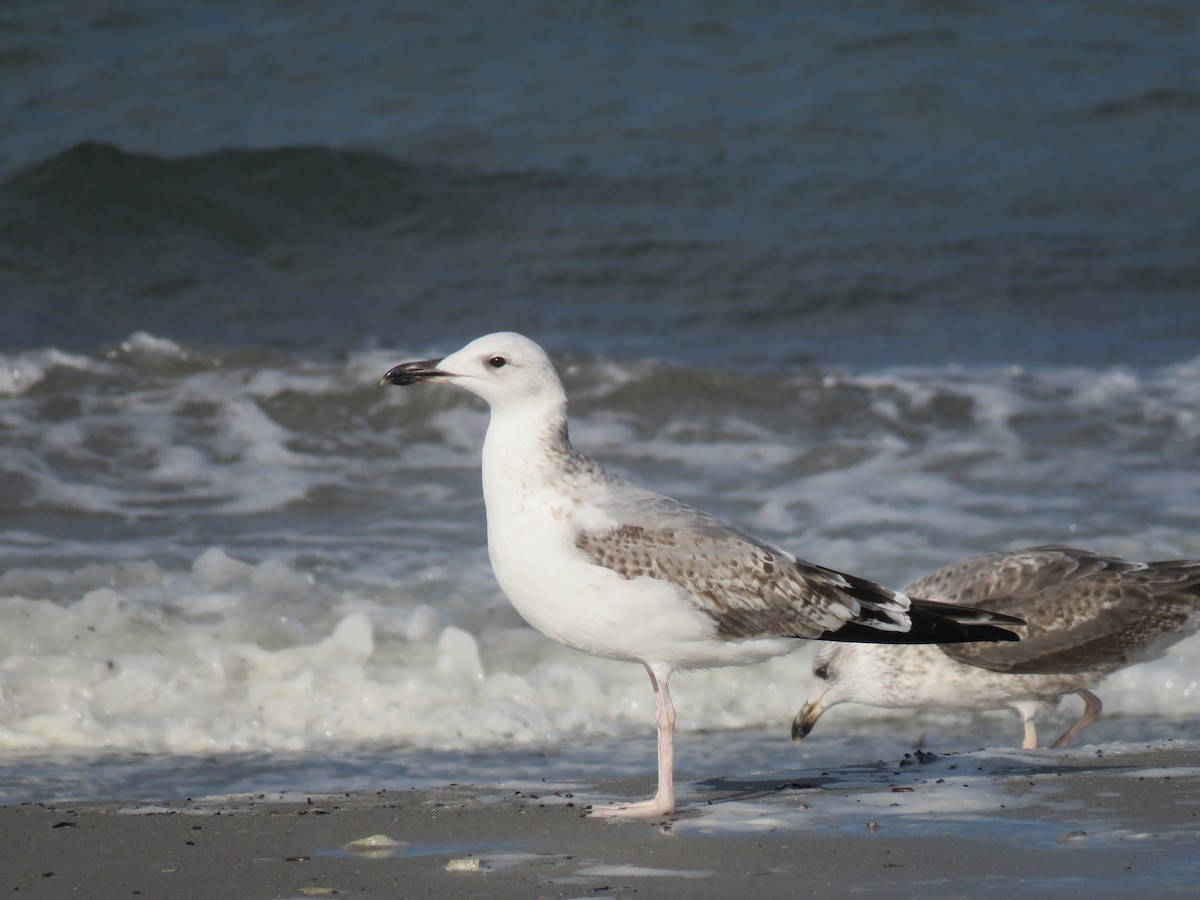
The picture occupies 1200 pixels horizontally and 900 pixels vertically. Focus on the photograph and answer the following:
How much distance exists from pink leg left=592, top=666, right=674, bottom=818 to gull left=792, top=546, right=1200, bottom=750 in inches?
42.6

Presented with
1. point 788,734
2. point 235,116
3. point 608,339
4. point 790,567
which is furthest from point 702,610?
point 235,116

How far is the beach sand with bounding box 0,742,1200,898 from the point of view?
12.0ft

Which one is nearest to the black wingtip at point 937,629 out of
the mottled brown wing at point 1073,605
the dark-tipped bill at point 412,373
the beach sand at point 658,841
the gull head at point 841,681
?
the beach sand at point 658,841

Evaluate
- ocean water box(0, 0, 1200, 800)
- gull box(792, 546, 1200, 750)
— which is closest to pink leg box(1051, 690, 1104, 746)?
gull box(792, 546, 1200, 750)

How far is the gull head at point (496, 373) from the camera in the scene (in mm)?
4699

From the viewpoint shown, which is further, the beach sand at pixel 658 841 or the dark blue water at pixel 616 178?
the dark blue water at pixel 616 178

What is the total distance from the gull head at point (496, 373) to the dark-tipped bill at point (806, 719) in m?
1.60

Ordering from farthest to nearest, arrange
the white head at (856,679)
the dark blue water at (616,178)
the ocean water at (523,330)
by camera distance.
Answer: the dark blue water at (616,178)
the ocean water at (523,330)
the white head at (856,679)

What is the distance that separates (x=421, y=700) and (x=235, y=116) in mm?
10377

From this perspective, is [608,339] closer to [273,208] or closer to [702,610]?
[273,208]

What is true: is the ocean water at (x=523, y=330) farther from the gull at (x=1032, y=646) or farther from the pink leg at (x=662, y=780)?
the pink leg at (x=662, y=780)

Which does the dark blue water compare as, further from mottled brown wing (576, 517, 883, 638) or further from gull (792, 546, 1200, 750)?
mottled brown wing (576, 517, 883, 638)

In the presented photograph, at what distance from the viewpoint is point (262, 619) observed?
6.53m

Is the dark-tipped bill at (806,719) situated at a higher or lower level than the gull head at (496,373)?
lower
